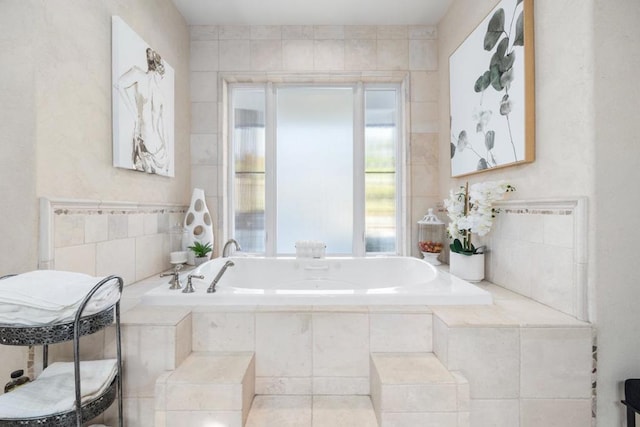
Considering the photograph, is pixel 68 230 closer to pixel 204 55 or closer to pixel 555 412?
pixel 204 55

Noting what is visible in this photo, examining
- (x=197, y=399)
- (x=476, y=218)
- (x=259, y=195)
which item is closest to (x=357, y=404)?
(x=197, y=399)

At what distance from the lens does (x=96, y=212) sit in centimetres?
161

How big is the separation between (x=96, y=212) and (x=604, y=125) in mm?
2268

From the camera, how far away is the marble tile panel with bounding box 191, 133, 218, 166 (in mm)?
2701

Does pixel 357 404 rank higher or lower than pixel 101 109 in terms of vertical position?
lower

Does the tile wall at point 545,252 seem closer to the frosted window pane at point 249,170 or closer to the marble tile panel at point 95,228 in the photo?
the frosted window pane at point 249,170

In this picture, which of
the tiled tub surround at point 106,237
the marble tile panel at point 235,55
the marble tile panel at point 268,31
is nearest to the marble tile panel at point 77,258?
the tiled tub surround at point 106,237

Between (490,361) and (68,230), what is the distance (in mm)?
1886

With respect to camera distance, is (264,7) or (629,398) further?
(264,7)

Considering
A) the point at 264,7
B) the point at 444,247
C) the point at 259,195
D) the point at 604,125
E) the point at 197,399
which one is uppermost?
the point at 264,7

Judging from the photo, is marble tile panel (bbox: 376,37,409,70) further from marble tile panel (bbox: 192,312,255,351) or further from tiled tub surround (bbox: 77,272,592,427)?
marble tile panel (bbox: 192,312,255,351)

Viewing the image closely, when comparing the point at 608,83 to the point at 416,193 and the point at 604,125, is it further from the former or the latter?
the point at 416,193

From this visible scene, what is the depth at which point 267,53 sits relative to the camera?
105 inches

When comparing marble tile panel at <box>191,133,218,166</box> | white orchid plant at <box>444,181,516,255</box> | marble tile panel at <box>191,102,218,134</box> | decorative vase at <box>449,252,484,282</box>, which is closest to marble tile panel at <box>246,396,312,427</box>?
decorative vase at <box>449,252,484,282</box>
